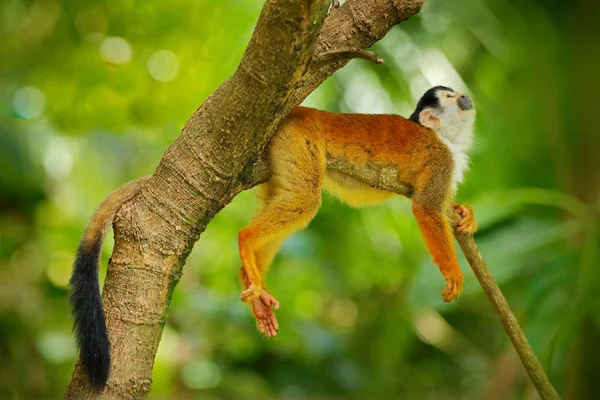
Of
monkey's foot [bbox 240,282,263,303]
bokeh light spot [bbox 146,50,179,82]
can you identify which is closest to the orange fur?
monkey's foot [bbox 240,282,263,303]

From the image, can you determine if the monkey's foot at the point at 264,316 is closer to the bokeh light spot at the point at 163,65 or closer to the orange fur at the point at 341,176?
the orange fur at the point at 341,176

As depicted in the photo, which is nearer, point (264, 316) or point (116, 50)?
point (264, 316)

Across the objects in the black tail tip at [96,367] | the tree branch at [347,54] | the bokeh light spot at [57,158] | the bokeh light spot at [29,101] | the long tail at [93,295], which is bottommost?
the black tail tip at [96,367]

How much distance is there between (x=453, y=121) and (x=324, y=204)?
80.7 inches

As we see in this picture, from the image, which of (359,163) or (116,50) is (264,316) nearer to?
(359,163)

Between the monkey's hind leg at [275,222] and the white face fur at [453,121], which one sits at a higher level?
the white face fur at [453,121]

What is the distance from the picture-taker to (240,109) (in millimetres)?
1862

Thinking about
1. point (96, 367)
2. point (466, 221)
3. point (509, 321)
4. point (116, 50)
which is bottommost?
point (96, 367)

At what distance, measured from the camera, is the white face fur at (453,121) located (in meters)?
3.13

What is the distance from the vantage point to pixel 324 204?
5.08 metres

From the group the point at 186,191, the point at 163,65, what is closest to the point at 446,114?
the point at 186,191

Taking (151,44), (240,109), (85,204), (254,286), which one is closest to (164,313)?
(254,286)

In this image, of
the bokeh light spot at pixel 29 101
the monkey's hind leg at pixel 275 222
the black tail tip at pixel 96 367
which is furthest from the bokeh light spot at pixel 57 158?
the black tail tip at pixel 96 367

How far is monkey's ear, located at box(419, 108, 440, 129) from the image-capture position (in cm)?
312
